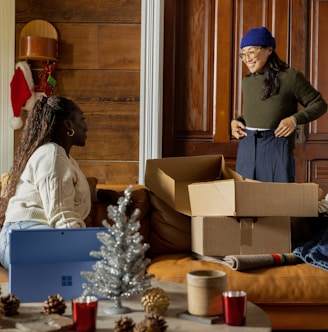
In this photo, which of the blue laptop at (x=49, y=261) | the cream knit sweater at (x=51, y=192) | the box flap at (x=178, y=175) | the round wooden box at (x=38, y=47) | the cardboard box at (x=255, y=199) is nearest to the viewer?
the blue laptop at (x=49, y=261)

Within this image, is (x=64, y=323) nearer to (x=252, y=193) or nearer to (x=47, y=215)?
(x=47, y=215)

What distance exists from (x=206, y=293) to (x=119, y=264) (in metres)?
0.21

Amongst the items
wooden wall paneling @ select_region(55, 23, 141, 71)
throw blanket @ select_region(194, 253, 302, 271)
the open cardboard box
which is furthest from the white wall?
throw blanket @ select_region(194, 253, 302, 271)

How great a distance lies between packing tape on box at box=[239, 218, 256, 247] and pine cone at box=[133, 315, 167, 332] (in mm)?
1155

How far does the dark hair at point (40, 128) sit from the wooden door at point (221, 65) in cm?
198

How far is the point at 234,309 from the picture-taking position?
142cm

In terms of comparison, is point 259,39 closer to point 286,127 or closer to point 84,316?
point 286,127

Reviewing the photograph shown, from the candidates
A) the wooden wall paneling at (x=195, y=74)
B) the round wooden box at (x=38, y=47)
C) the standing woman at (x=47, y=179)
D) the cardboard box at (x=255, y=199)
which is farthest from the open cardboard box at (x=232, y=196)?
the round wooden box at (x=38, y=47)

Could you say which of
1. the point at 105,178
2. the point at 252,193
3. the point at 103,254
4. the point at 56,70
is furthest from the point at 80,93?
the point at 103,254

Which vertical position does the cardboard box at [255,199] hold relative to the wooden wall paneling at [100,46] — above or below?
below

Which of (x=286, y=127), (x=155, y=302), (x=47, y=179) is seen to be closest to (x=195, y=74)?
(x=286, y=127)

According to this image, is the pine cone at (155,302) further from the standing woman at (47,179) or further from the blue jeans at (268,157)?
the blue jeans at (268,157)

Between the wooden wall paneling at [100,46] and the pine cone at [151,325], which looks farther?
the wooden wall paneling at [100,46]

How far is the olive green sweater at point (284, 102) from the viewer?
319 cm
